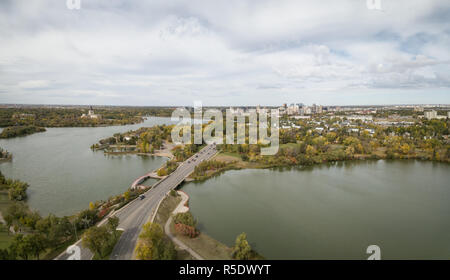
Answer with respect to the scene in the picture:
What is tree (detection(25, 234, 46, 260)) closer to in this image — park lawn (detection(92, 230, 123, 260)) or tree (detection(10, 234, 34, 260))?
tree (detection(10, 234, 34, 260))

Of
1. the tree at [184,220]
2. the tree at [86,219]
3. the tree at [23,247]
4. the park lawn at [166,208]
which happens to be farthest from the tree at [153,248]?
the tree at [23,247]

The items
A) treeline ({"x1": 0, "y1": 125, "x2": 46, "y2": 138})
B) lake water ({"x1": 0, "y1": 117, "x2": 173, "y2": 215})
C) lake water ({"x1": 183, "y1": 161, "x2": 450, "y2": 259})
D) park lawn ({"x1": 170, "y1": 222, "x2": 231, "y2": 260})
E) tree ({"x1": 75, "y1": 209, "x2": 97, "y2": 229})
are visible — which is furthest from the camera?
treeline ({"x1": 0, "y1": 125, "x2": 46, "y2": 138})

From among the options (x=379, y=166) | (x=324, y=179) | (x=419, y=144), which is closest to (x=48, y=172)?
(x=324, y=179)

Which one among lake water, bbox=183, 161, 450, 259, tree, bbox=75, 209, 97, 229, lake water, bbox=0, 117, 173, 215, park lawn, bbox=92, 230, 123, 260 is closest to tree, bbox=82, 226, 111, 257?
park lawn, bbox=92, 230, 123, 260

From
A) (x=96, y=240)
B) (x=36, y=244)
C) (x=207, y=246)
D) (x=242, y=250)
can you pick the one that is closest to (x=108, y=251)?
(x=96, y=240)

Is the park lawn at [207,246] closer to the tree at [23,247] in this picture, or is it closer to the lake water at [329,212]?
the lake water at [329,212]

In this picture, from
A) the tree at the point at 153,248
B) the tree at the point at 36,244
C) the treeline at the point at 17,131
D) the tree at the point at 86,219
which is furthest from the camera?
the treeline at the point at 17,131

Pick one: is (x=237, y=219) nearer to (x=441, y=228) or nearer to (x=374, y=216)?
(x=374, y=216)
